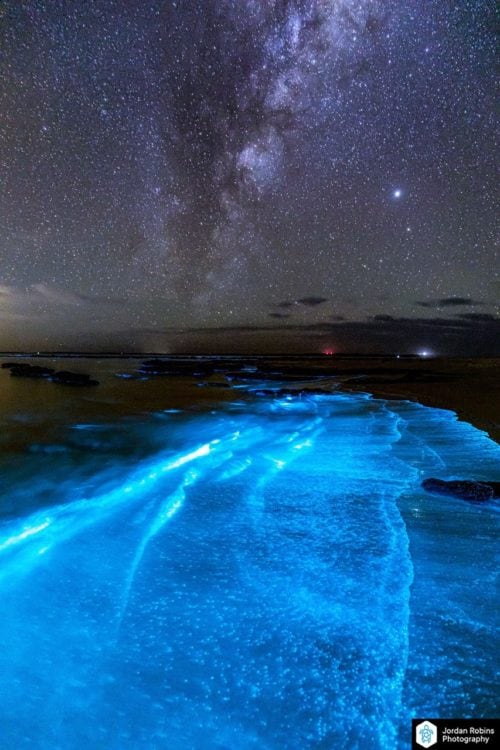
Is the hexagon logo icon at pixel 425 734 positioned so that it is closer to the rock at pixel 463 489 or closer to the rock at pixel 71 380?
the rock at pixel 463 489

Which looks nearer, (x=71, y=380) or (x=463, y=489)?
(x=463, y=489)

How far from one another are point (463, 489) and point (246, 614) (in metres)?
5.10

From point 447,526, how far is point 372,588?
87.3 inches

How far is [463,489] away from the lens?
25.2ft

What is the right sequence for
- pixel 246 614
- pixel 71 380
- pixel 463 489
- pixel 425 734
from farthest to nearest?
pixel 71 380 < pixel 463 489 < pixel 246 614 < pixel 425 734

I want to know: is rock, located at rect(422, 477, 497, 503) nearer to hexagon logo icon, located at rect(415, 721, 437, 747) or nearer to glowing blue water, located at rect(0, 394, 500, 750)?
glowing blue water, located at rect(0, 394, 500, 750)

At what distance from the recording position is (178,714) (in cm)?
336

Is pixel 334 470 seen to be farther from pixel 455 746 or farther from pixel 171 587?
pixel 455 746

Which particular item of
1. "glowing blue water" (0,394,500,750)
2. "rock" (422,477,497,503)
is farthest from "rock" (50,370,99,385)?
"rock" (422,477,497,503)

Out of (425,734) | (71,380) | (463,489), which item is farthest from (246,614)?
(71,380)

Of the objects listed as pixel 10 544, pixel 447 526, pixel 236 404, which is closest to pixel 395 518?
pixel 447 526

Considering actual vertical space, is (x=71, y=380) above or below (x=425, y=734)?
above

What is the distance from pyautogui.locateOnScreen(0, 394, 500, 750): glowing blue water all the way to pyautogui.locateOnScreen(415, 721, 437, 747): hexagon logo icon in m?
0.23

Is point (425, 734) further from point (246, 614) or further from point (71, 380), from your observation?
point (71, 380)
